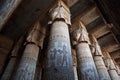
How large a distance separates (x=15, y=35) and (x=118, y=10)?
5364mm

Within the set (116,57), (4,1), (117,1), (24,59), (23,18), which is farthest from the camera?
(116,57)

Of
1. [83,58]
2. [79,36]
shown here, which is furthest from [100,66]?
[79,36]

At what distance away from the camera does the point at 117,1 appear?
2.21 m

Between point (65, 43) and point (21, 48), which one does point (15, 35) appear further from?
point (65, 43)

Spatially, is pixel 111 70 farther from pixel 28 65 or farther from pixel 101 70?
pixel 28 65

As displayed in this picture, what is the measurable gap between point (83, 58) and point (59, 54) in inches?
76.5

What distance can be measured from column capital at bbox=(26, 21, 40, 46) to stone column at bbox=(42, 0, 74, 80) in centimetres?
154

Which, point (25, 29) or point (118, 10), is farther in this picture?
point (25, 29)

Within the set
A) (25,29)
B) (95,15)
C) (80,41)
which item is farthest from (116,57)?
(25,29)

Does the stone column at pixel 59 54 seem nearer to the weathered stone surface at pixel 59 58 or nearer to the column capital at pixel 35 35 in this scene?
the weathered stone surface at pixel 59 58

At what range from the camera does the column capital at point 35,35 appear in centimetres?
540

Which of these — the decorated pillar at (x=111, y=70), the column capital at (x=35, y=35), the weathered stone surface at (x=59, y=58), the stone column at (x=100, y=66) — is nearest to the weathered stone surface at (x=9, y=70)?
the column capital at (x=35, y=35)

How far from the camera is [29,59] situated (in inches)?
186

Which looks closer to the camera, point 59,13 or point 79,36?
point 59,13
